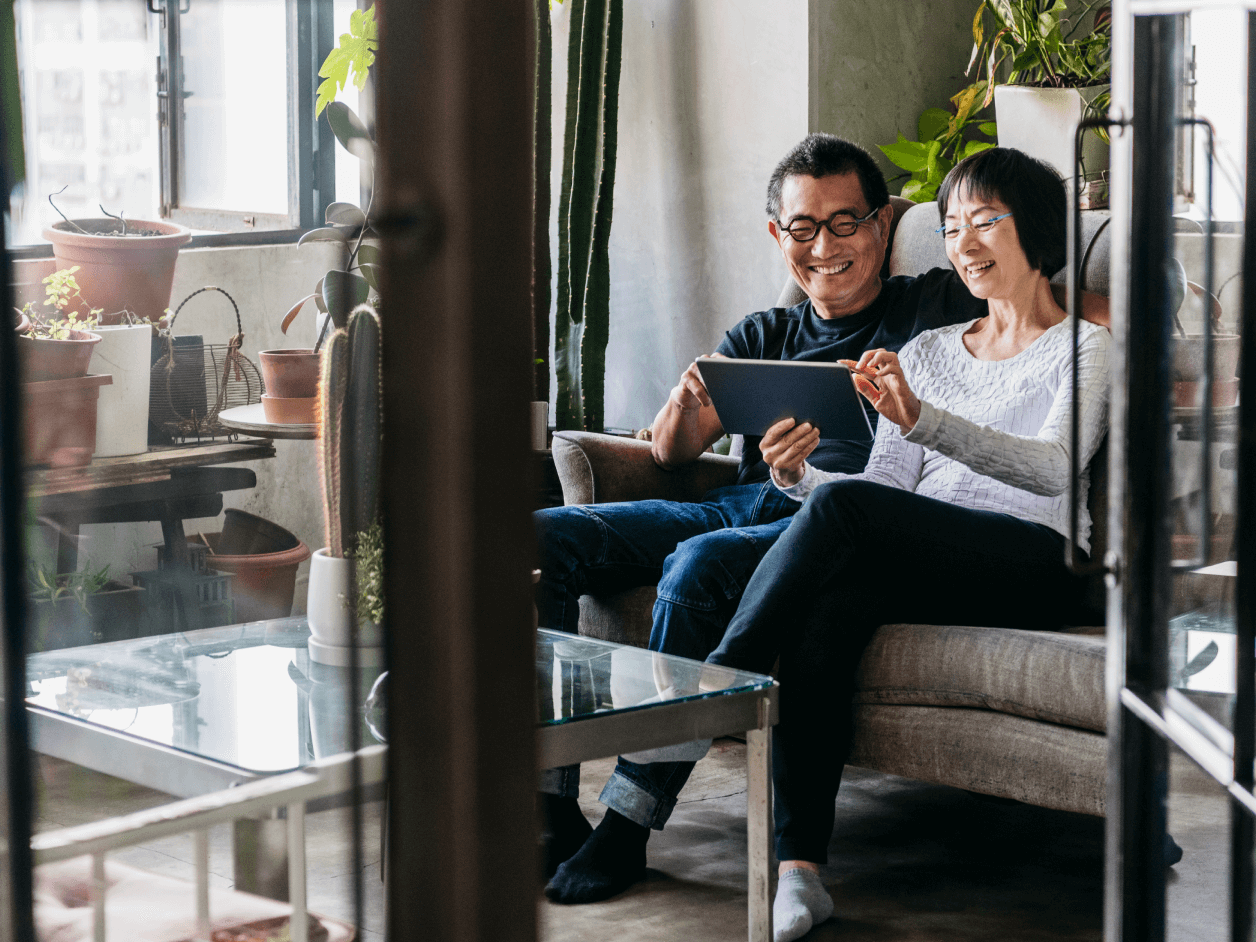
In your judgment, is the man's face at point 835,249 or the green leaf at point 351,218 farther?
the man's face at point 835,249

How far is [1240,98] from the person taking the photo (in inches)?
39.8

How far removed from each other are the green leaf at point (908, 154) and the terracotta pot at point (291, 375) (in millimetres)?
1311

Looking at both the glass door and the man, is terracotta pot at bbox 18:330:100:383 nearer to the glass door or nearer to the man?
the man

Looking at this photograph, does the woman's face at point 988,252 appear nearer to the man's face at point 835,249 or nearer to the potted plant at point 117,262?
the man's face at point 835,249

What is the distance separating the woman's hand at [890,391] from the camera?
6.38 ft

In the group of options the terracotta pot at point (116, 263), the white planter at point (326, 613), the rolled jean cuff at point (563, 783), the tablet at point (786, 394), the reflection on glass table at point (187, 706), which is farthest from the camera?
the terracotta pot at point (116, 263)

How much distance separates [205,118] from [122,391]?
34.2 inches

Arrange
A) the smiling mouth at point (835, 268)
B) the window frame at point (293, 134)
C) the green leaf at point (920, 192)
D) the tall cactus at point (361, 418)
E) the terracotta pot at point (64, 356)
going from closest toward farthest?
the tall cactus at point (361, 418)
the smiling mouth at point (835, 268)
the terracotta pot at point (64, 356)
the green leaf at point (920, 192)
the window frame at point (293, 134)

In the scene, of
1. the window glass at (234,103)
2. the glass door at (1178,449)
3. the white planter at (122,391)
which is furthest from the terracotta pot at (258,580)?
the glass door at (1178,449)

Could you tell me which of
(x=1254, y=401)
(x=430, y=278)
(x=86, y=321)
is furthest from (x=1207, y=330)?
(x=86, y=321)

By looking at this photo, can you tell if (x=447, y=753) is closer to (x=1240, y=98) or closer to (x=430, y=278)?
(x=430, y=278)

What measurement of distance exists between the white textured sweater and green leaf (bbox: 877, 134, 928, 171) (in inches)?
34.7

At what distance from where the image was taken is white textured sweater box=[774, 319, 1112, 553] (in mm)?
1908

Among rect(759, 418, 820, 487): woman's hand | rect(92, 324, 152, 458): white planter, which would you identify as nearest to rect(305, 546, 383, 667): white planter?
rect(759, 418, 820, 487): woman's hand
